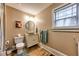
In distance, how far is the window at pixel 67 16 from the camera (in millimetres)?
1184

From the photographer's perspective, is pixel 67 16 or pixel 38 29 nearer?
pixel 67 16

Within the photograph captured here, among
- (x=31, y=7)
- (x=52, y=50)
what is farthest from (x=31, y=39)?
(x=31, y=7)

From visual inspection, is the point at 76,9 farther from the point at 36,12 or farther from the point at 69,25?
the point at 36,12

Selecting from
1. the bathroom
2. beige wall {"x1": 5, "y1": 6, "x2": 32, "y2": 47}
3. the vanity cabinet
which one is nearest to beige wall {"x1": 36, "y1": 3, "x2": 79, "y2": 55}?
the bathroom

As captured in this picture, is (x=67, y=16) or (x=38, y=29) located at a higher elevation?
(x=67, y=16)

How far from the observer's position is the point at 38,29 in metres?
1.32

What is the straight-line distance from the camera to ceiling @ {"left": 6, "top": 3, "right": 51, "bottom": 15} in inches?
48.4

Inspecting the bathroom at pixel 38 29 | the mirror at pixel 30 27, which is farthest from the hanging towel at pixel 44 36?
the mirror at pixel 30 27

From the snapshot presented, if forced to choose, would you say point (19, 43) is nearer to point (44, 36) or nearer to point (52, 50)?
point (44, 36)

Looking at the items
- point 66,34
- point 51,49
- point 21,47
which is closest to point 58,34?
point 66,34

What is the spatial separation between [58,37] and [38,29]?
0.98 feet

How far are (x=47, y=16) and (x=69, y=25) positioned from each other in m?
0.33

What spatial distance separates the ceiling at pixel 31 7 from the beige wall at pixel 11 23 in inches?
2.3

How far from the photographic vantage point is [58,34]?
1.25m
